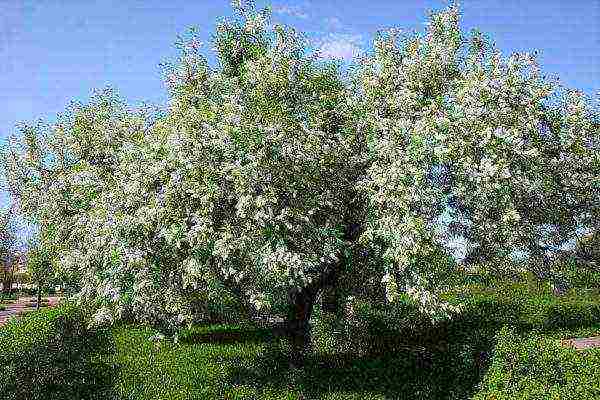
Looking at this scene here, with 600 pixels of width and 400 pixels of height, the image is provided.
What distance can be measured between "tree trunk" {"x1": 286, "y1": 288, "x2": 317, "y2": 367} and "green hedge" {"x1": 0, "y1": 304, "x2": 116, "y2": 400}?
215 inches

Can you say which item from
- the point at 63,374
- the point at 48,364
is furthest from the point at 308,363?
the point at 48,364

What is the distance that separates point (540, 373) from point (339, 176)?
23.6 feet

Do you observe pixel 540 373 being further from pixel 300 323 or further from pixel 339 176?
pixel 300 323

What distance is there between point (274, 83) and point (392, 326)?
11289mm

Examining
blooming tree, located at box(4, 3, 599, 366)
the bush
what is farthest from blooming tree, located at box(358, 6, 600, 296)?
the bush

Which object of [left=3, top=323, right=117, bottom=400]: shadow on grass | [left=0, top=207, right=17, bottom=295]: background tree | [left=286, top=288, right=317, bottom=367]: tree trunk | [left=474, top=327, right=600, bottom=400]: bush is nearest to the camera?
[left=474, top=327, right=600, bottom=400]: bush

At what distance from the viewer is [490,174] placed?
13.3 metres

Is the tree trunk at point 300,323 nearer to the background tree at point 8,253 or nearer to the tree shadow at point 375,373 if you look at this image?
the tree shadow at point 375,373

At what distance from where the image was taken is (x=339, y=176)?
1541 cm

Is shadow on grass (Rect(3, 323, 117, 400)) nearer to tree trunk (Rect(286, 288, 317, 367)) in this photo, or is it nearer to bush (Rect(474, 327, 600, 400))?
tree trunk (Rect(286, 288, 317, 367))

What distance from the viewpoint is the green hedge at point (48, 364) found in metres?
14.0

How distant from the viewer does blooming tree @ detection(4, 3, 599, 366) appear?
44.2ft

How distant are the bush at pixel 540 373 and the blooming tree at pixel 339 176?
2.29m

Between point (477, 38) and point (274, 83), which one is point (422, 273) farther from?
point (477, 38)
